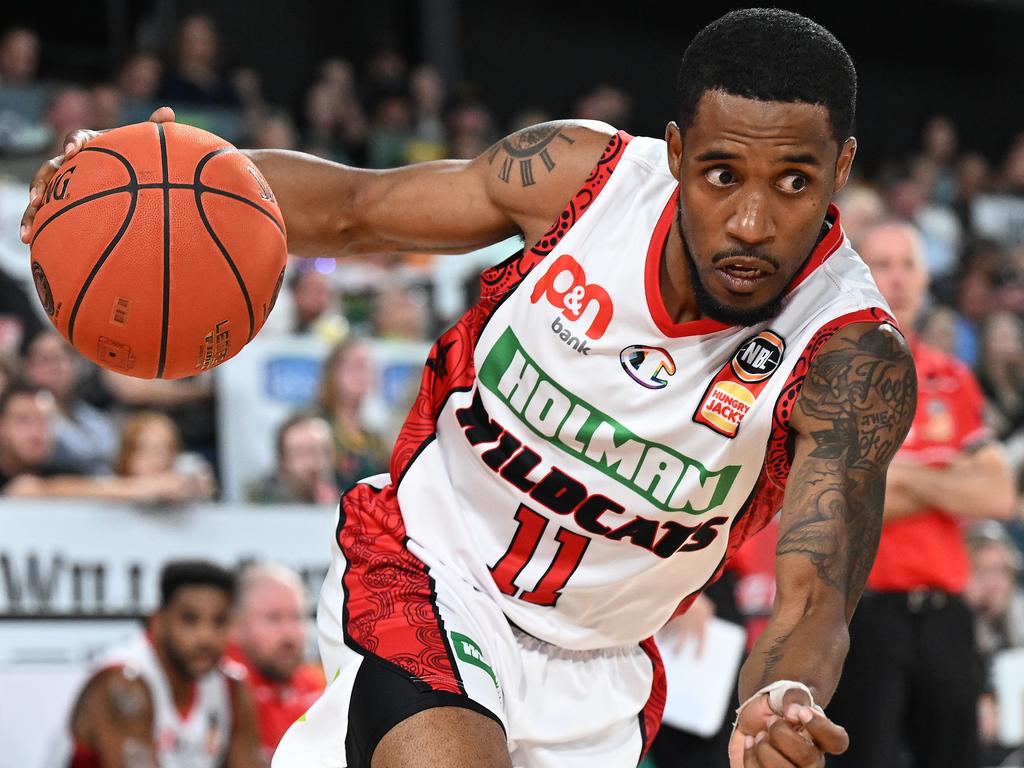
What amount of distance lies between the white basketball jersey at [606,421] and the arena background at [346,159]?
3.19 m

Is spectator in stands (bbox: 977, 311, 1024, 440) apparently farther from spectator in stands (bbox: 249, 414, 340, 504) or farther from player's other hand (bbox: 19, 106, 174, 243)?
player's other hand (bbox: 19, 106, 174, 243)

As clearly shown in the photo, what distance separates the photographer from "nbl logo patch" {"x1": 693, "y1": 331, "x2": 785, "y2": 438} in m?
3.11

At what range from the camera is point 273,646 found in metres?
6.38

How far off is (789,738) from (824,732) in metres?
0.05

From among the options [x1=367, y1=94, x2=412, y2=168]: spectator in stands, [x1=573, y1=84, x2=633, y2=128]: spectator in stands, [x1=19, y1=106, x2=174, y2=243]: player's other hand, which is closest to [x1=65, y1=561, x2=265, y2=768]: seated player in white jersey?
[x1=19, y1=106, x2=174, y2=243]: player's other hand

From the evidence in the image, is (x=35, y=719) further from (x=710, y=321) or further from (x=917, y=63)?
(x=917, y=63)

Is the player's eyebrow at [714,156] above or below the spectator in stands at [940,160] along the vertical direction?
above

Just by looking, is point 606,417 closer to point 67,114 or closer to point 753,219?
point 753,219

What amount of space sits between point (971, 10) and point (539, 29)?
618cm

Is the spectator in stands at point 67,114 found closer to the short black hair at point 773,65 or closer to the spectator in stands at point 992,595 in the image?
the spectator in stands at point 992,595

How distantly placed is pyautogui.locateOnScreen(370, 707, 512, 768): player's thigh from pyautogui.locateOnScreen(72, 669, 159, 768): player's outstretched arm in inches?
122

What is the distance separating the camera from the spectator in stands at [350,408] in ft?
25.7

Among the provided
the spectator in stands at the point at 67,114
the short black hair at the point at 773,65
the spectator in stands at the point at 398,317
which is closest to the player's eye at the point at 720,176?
the short black hair at the point at 773,65

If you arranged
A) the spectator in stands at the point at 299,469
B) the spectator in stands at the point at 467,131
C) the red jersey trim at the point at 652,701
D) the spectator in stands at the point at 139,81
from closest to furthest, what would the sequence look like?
the red jersey trim at the point at 652,701 < the spectator in stands at the point at 299,469 < the spectator in stands at the point at 139,81 < the spectator in stands at the point at 467,131
